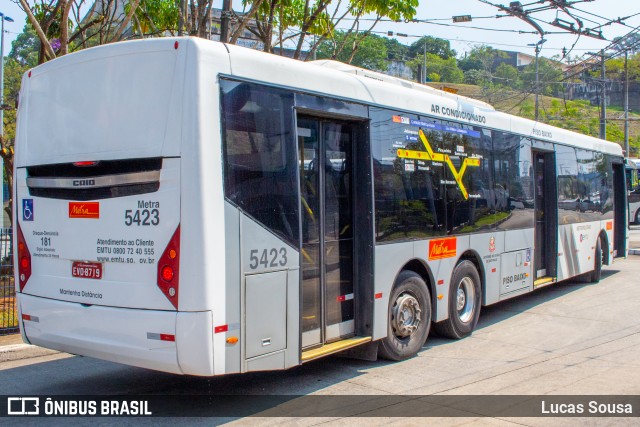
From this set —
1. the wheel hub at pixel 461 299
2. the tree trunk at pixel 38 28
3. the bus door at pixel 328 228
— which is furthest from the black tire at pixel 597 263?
the tree trunk at pixel 38 28

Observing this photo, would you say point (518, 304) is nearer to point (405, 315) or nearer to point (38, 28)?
point (405, 315)

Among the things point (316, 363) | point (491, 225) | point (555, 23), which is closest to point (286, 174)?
point (316, 363)

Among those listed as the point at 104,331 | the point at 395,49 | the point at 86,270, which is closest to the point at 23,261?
the point at 86,270

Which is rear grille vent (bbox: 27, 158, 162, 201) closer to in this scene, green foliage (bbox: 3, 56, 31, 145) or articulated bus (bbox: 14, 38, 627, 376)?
articulated bus (bbox: 14, 38, 627, 376)

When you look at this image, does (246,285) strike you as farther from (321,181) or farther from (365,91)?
(365,91)

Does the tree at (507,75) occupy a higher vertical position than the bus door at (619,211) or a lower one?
higher

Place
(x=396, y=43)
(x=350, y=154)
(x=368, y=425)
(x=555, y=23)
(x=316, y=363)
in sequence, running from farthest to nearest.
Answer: (x=396, y=43) → (x=555, y=23) → (x=316, y=363) → (x=350, y=154) → (x=368, y=425)

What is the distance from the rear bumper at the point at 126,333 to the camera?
5.53 metres

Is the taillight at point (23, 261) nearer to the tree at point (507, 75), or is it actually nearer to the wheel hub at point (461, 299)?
the wheel hub at point (461, 299)

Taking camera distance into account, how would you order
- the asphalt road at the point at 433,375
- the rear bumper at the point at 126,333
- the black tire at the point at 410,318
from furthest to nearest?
the black tire at the point at 410,318
the asphalt road at the point at 433,375
the rear bumper at the point at 126,333

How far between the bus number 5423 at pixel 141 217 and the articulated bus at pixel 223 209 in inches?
0.6

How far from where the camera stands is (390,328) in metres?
8.06

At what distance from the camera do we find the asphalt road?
23.1 feet

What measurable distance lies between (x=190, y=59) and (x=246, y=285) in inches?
77.4
